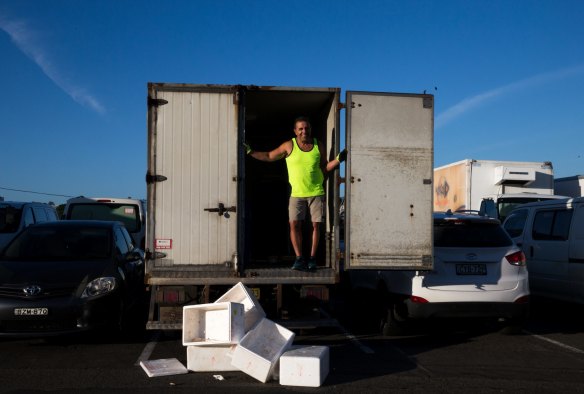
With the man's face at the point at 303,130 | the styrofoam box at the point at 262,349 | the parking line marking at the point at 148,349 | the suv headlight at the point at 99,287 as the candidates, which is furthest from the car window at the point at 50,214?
the styrofoam box at the point at 262,349

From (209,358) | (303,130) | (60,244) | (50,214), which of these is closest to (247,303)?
(209,358)

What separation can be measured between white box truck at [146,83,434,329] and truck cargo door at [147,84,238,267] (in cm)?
1

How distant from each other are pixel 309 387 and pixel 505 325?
12.7 ft

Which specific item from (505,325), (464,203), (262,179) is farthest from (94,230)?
(464,203)

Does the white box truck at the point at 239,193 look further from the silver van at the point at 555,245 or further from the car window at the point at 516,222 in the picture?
the car window at the point at 516,222

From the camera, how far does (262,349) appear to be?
230 inches

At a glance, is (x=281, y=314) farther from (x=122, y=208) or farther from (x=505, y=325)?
(x=122, y=208)

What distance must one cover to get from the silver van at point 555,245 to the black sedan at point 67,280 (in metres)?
6.33

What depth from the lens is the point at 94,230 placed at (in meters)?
8.60

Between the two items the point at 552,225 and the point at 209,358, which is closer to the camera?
the point at 209,358

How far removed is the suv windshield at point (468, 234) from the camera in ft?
25.7

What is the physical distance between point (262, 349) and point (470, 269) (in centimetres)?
312

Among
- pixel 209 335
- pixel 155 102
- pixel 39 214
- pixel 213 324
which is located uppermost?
pixel 155 102

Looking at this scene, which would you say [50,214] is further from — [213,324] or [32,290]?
[213,324]
